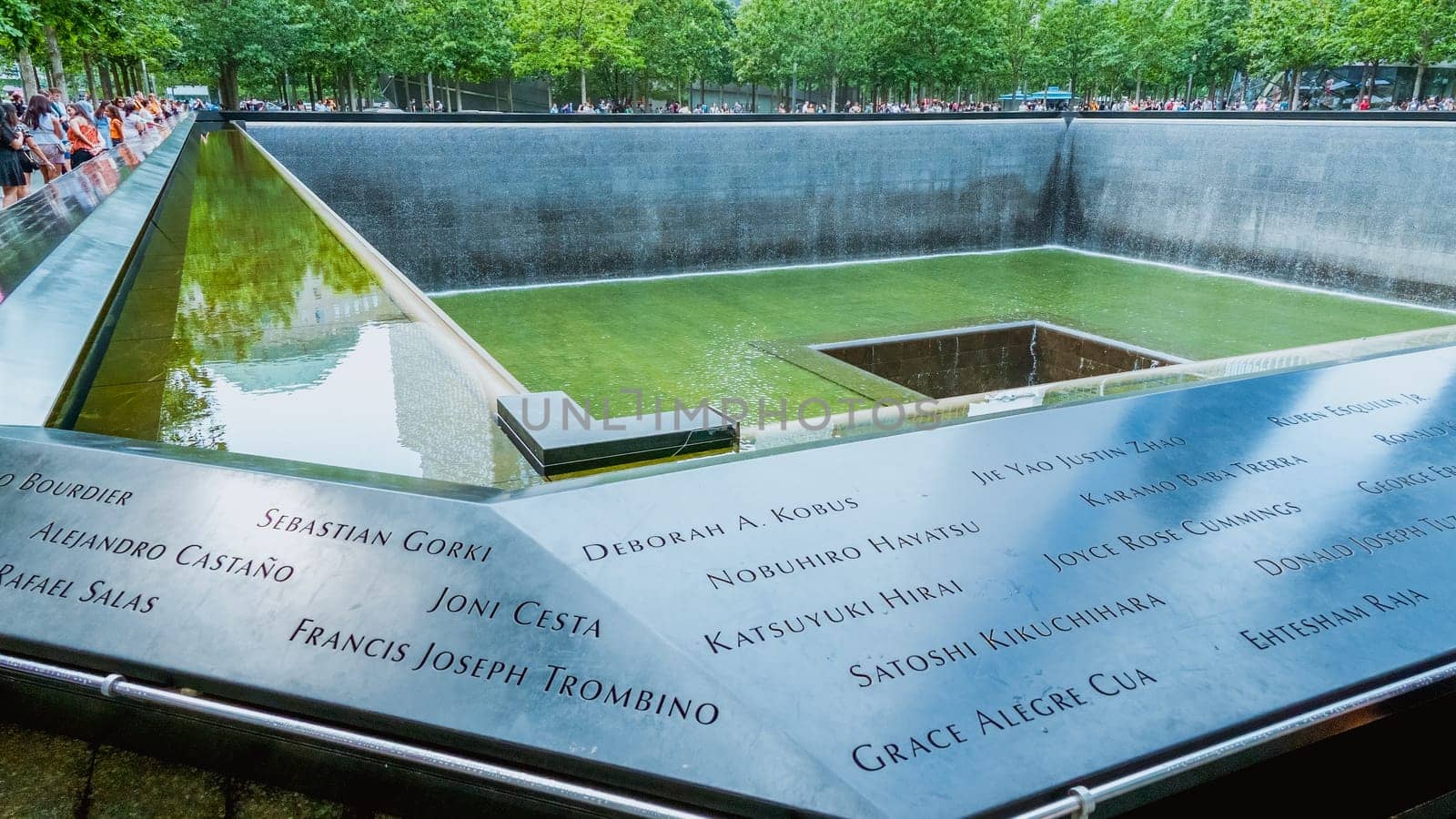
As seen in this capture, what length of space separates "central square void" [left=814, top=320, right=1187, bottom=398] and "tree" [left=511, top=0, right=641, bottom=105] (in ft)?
76.5

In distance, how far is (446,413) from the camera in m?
2.28

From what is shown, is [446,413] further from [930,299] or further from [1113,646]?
[930,299]

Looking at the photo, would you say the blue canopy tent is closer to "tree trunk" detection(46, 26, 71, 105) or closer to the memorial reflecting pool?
the memorial reflecting pool

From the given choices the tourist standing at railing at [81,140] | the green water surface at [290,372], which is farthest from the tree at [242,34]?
the green water surface at [290,372]

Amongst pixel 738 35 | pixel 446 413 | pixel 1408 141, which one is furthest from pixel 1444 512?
pixel 738 35

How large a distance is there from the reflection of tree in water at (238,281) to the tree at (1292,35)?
30644 millimetres

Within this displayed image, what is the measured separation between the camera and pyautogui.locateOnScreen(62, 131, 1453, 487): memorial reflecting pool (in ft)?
7.24

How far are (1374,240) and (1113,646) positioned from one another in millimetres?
12860

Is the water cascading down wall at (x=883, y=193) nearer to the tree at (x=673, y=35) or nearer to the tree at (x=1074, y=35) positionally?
the tree at (x=673, y=35)

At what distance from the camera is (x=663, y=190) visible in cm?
1330

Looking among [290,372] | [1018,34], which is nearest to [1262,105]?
[1018,34]

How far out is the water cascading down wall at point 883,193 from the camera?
455 inches

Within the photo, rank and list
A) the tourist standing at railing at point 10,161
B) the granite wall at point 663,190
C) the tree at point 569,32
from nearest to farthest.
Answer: the tourist standing at railing at point 10,161, the granite wall at point 663,190, the tree at point 569,32

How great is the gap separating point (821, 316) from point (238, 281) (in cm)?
781
